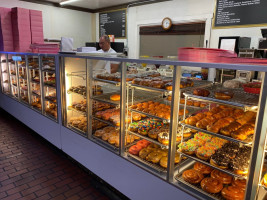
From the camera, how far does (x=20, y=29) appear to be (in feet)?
17.3

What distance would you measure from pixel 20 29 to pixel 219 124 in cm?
528

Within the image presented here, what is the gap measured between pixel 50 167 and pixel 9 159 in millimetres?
842

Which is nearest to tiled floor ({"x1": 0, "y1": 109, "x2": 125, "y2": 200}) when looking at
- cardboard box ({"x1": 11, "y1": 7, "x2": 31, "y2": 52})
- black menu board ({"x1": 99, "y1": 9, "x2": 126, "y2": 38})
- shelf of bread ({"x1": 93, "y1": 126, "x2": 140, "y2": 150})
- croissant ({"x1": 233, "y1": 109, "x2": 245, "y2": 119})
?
shelf of bread ({"x1": 93, "y1": 126, "x2": 140, "y2": 150})

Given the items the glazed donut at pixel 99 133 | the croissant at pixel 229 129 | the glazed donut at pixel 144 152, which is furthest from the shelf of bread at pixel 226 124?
the glazed donut at pixel 99 133

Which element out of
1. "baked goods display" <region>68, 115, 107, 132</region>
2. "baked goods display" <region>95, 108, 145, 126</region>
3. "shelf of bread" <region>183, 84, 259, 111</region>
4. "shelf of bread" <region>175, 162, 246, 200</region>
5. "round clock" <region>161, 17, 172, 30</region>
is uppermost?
"round clock" <region>161, 17, 172, 30</region>

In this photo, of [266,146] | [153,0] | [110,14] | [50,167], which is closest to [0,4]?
[110,14]

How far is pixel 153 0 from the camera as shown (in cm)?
768

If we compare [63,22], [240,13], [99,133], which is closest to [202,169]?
[99,133]

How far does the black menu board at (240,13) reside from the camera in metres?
5.34

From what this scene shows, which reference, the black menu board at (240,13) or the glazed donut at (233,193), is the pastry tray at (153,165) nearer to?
the glazed donut at (233,193)

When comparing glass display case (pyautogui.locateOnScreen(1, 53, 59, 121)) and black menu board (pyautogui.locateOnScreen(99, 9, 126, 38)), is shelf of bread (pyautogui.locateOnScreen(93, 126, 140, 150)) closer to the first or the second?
glass display case (pyautogui.locateOnScreen(1, 53, 59, 121))

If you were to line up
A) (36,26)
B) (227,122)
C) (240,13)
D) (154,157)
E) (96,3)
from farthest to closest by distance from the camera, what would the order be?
(96,3) < (240,13) < (36,26) < (154,157) < (227,122)

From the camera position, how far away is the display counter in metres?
1.80

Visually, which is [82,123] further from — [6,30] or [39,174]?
[6,30]
